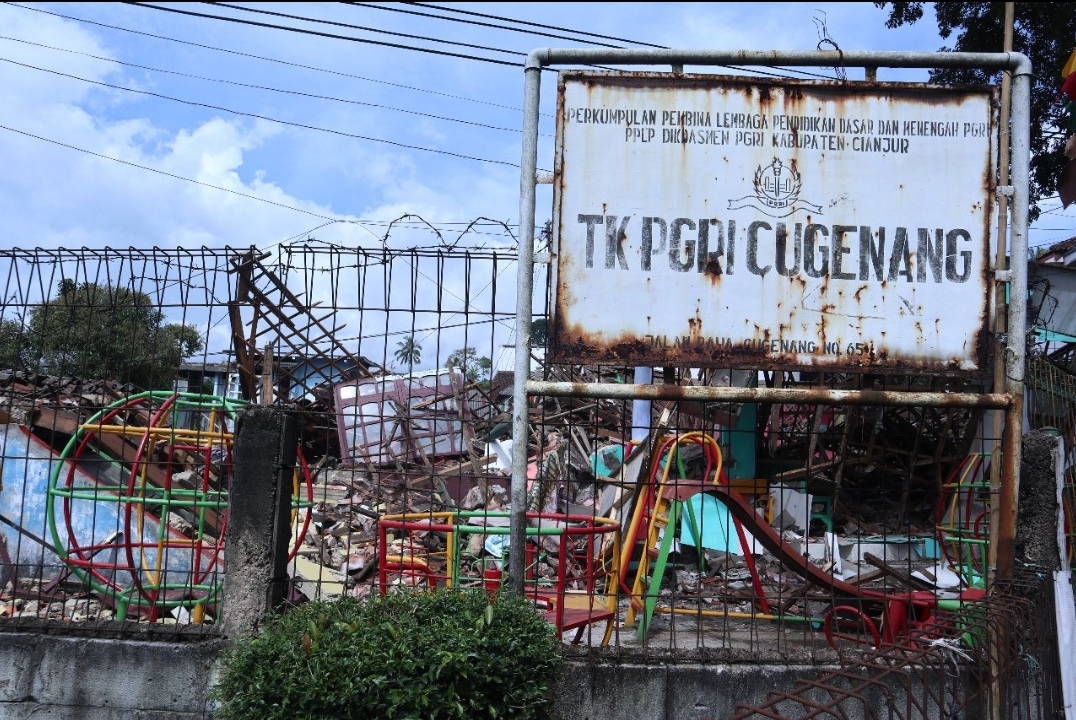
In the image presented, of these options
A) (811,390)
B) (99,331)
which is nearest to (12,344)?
(99,331)

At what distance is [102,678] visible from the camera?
193 inches

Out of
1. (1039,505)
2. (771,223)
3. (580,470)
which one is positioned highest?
(771,223)

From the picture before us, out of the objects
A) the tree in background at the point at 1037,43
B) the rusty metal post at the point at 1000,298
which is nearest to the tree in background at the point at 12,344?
the rusty metal post at the point at 1000,298

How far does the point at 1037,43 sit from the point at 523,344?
46.5 ft

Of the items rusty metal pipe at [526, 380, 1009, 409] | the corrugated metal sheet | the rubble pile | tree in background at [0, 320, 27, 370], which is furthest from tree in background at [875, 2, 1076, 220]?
tree in background at [0, 320, 27, 370]

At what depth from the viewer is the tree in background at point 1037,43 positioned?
14273mm

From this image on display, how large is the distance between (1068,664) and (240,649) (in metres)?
3.77

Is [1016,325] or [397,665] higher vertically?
[1016,325]

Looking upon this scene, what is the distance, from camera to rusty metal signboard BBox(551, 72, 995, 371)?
4422 mm

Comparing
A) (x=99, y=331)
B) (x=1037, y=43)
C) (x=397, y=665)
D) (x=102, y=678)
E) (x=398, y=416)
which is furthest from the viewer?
(x=1037, y=43)

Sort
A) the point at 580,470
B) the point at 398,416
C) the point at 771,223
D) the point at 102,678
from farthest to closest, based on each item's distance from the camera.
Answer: the point at 580,470, the point at 398,416, the point at 102,678, the point at 771,223

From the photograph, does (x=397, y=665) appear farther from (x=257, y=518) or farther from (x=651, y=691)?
(x=257, y=518)

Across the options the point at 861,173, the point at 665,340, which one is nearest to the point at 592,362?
the point at 665,340

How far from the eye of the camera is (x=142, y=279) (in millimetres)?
5359
